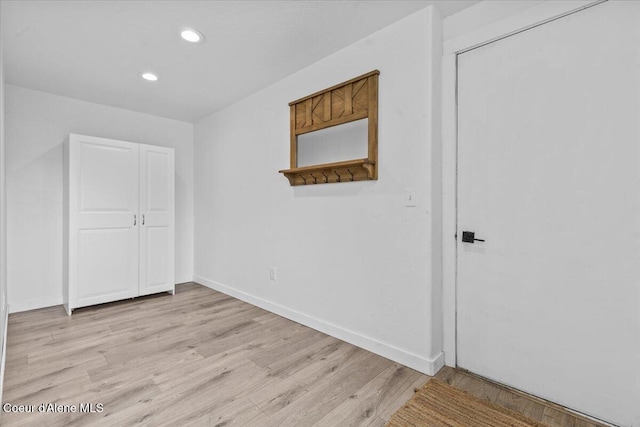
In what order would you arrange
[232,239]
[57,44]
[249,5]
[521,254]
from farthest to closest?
[232,239], [57,44], [249,5], [521,254]

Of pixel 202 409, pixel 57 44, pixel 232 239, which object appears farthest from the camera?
pixel 232 239

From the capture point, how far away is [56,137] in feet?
11.6

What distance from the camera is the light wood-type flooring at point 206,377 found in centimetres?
163

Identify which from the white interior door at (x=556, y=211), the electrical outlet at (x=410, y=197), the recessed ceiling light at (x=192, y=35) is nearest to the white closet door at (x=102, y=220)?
the recessed ceiling light at (x=192, y=35)

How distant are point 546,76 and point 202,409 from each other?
8.74ft

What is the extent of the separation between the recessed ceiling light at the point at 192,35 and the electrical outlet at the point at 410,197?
6.33 feet

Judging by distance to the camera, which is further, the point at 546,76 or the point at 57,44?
the point at 57,44

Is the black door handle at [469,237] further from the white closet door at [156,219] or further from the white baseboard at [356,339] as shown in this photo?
the white closet door at [156,219]

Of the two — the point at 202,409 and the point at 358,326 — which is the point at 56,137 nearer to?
the point at 202,409

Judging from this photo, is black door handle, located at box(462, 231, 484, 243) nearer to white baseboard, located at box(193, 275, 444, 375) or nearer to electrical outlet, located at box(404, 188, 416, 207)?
electrical outlet, located at box(404, 188, 416, 207)

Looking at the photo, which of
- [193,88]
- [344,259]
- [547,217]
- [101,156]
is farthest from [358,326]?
[101,156]

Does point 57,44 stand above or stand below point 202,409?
above

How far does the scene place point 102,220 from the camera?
11.1 ft

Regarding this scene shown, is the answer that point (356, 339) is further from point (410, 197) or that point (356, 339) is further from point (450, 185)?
point (450, 185)
